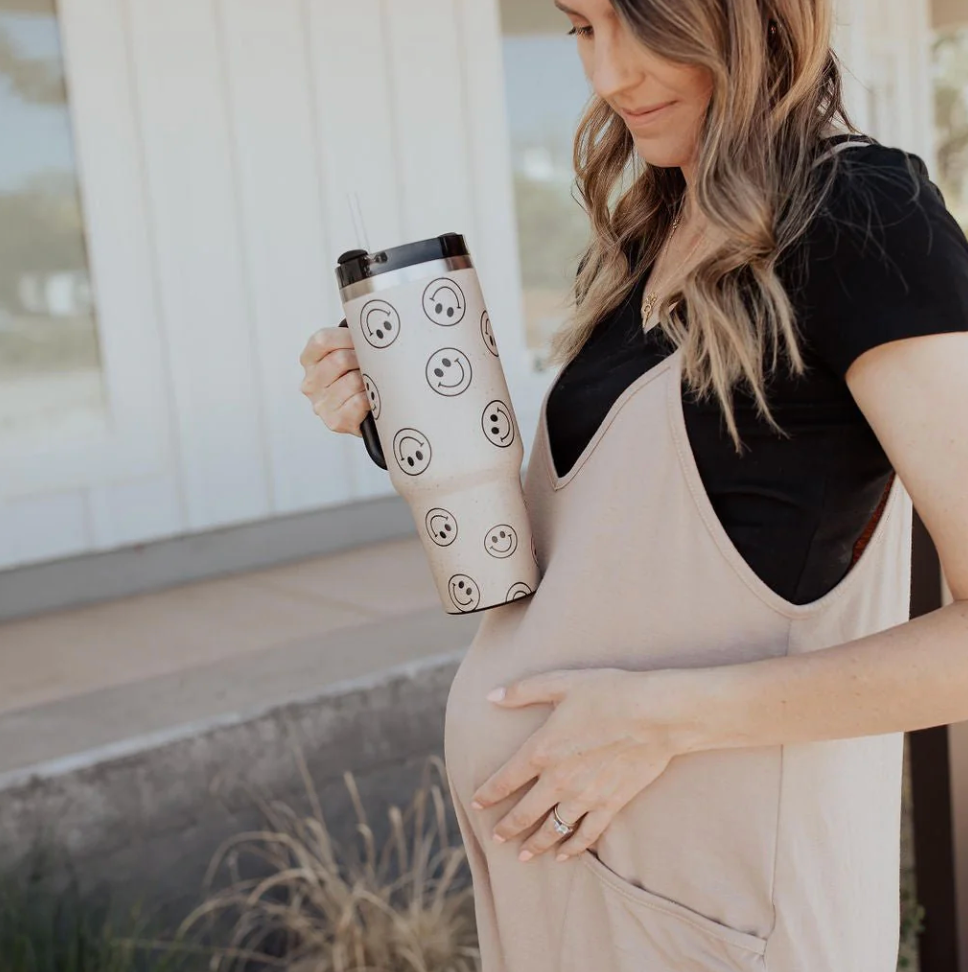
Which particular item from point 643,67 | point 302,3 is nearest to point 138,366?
point 302,3

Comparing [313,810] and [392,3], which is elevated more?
[392,3]

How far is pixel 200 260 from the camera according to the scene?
4.34 m

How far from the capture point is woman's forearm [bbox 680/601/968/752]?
0.89 meters

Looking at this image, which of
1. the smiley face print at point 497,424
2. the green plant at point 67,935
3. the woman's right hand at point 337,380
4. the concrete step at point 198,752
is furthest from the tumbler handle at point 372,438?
the concrete step at point 198,752

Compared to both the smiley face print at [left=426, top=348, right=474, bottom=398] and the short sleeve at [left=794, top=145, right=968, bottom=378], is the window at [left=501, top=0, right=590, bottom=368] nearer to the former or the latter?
the smiley face print at [left=426, top=348, right=474, bottom=398]

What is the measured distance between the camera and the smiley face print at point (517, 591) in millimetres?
1072

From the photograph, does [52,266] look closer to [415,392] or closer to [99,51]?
[99,51]

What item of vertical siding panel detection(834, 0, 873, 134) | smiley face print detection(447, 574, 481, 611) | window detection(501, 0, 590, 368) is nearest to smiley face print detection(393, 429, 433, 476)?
smiley face print detection(447, 574, 481, 611)

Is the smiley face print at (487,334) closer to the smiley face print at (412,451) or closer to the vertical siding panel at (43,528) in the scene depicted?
the smiley face print at (412,451)

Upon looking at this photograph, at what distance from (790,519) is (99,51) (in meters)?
3.76

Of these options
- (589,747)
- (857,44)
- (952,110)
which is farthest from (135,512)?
(952,110)

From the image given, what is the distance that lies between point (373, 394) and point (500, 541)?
0.55 feet

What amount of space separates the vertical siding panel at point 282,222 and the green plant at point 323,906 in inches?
78.4

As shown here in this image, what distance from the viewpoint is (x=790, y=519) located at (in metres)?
0.94
